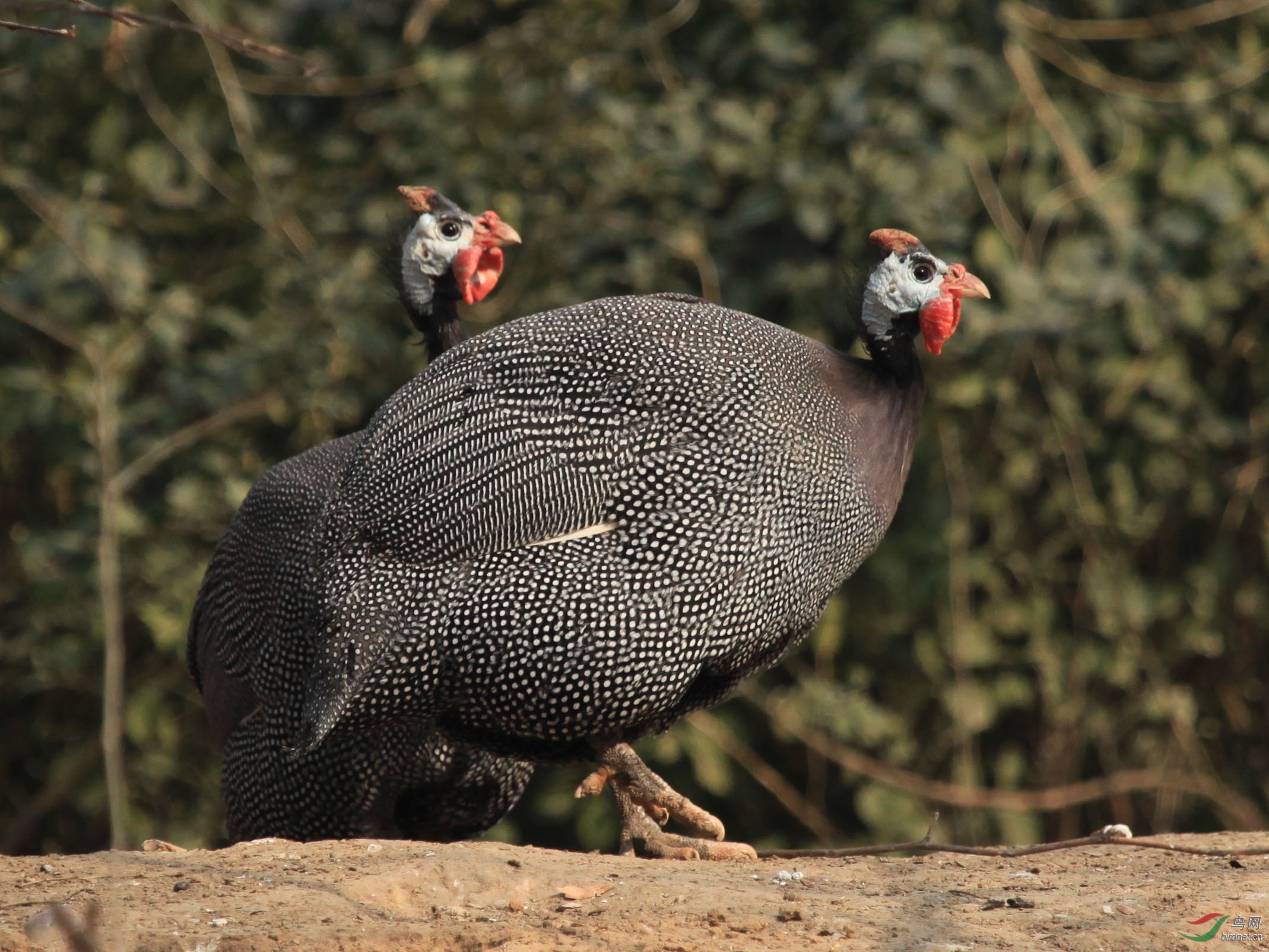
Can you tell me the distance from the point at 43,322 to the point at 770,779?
2.72m

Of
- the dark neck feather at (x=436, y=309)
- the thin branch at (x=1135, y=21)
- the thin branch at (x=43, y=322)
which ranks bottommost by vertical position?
the thin branch at (x=43, y=322)

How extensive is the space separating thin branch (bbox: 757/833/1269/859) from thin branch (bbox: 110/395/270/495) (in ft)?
8.42

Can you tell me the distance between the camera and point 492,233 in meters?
4.12

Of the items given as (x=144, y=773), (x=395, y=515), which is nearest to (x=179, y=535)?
(x=144, y=773)

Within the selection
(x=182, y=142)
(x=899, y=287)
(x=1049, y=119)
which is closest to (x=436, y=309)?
(x=899, y=287)

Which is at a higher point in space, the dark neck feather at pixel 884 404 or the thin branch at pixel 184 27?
A: the thin branch at pixel 184 27

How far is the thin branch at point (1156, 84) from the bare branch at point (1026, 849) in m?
2.99

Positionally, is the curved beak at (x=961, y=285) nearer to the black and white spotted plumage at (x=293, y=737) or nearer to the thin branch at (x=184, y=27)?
the black and white spotted plumage at (x=293, y=737)

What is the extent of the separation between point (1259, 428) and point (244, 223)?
3.43 metres

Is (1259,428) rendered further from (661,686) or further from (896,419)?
(661,686)

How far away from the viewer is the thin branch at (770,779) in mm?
4910

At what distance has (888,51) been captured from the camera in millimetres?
4930

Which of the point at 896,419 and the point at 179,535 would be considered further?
the point at 179,535

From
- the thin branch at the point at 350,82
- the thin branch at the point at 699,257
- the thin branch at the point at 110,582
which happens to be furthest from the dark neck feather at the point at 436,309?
the thin branch at the point at 350,82
